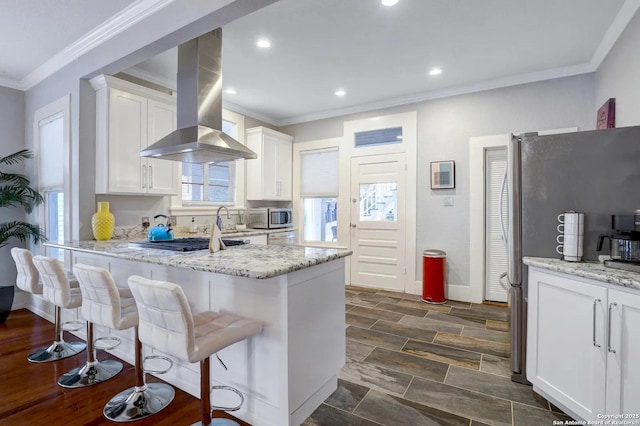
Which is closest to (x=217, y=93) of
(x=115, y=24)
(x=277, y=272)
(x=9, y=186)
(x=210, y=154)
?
(x=210, y=154)

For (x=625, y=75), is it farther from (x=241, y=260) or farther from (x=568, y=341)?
(x=241, y=260)

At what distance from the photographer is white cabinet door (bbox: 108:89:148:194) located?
3.14 metres

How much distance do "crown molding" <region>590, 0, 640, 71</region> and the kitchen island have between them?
2.88 meters

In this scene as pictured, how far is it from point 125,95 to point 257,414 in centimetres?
315

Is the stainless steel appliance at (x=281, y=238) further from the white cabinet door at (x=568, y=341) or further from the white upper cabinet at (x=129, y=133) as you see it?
the white cabinet door at (x=568, y=341)

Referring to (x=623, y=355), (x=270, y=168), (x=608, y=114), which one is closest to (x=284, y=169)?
(x=270, y=168)

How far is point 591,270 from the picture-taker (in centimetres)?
168

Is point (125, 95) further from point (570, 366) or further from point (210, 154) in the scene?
point (570, 366)

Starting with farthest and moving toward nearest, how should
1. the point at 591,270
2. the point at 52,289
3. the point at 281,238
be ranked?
1. the point at 281,238
2. the point at 52,289
3. the point at 591,270

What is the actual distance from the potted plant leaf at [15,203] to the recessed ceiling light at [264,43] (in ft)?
9.99

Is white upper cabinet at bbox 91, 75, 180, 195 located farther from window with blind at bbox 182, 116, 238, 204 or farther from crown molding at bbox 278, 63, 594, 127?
crown molding at bbox 278, 63, 594, 127

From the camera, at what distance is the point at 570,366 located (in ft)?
5.79

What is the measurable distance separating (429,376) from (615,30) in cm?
328

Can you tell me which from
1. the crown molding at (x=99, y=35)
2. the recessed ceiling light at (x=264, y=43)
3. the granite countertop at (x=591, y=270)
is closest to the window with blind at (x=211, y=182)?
→ the crown molding at (x=99, y=35)
